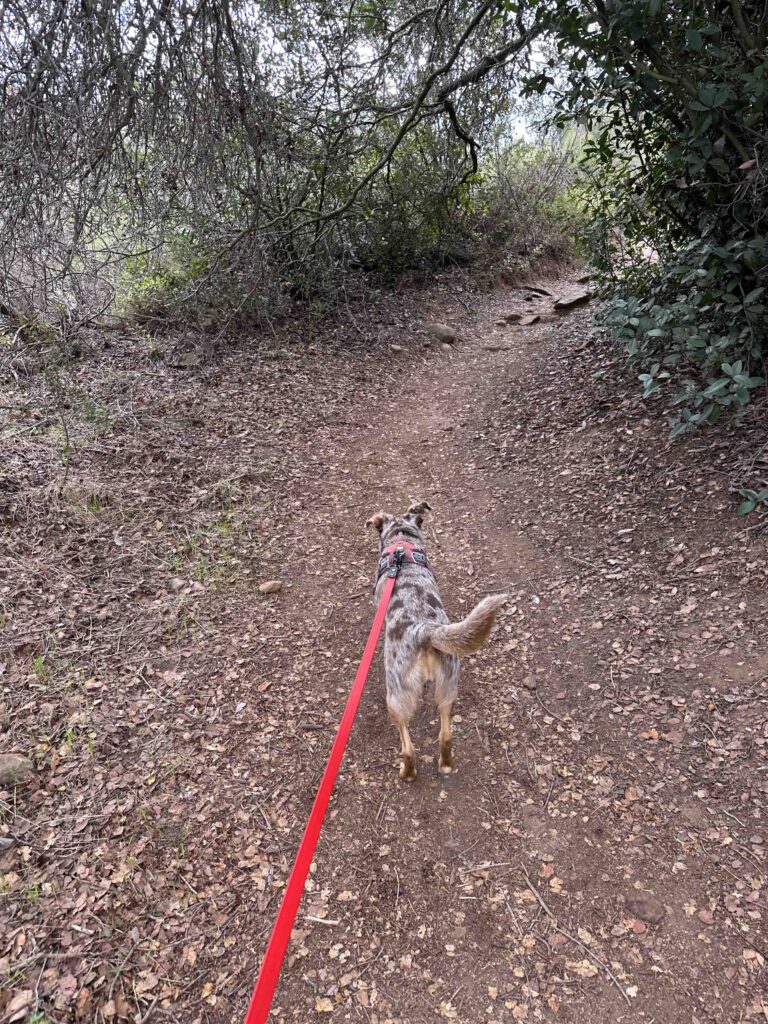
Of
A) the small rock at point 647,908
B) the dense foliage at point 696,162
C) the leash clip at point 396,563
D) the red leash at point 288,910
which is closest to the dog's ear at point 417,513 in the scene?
the leash clip at point 396,563

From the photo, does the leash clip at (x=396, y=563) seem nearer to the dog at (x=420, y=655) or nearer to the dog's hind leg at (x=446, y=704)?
the dog at (x=420, y=655)

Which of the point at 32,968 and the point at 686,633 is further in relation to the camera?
the point at 686,633

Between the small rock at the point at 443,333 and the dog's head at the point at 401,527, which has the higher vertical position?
the small rock at the point at 443,333

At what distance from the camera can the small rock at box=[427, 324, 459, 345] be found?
1084 centimetres

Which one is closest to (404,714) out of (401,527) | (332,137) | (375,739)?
(375,739)

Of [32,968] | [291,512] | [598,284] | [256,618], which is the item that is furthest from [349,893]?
[598,284]

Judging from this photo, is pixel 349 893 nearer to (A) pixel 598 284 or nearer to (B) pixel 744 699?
(B) pixel 744 699

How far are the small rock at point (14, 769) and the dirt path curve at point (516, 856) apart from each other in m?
1.55

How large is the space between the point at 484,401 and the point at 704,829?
625 cm

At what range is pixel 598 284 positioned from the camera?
7605mm

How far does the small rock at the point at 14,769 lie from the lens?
3.09 m

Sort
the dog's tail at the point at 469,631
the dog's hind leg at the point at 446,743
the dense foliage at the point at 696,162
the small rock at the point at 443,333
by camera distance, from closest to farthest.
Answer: the dog's tail at the point at 469,631
the dog's hind leg at the point at 446,743
the dense foliage at the point at 696,162
the small rock at the point at 443,333

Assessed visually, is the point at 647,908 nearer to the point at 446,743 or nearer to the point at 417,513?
the point at 446,743

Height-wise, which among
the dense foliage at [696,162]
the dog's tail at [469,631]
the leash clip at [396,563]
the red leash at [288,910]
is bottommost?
the red leash at [288,910]
